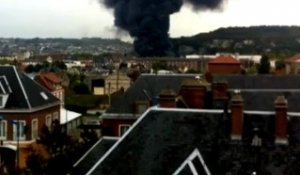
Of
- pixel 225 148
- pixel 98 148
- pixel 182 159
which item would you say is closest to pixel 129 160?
pixel 182 159

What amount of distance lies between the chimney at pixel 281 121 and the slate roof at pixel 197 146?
0.64 ft

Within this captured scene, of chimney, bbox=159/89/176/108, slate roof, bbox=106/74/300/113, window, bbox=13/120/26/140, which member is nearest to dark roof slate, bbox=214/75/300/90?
slate roof, bbox=106/74/300/113

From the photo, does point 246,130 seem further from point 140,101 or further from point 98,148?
point 140,101

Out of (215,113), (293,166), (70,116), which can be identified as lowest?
(70,116)

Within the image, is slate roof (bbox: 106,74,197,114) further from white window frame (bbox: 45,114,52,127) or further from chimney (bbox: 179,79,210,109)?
chimney (bbox: 179,79,210,109)

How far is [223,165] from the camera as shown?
59.3 ft

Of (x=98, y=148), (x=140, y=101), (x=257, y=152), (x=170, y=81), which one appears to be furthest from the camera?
(x=170, y=81)

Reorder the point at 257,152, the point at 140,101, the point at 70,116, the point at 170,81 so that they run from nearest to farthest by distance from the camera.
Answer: the point at 257,152 → the point at 140,101 → the point at 170,81 → the point at 70,116

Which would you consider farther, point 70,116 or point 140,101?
point 70,116

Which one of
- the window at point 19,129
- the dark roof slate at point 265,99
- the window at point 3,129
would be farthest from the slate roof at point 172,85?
the window at point 3,129

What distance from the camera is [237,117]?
18.3 meters

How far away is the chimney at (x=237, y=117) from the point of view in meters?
18.3

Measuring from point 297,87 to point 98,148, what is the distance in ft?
57.9

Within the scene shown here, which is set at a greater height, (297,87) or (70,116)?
(297,87)
